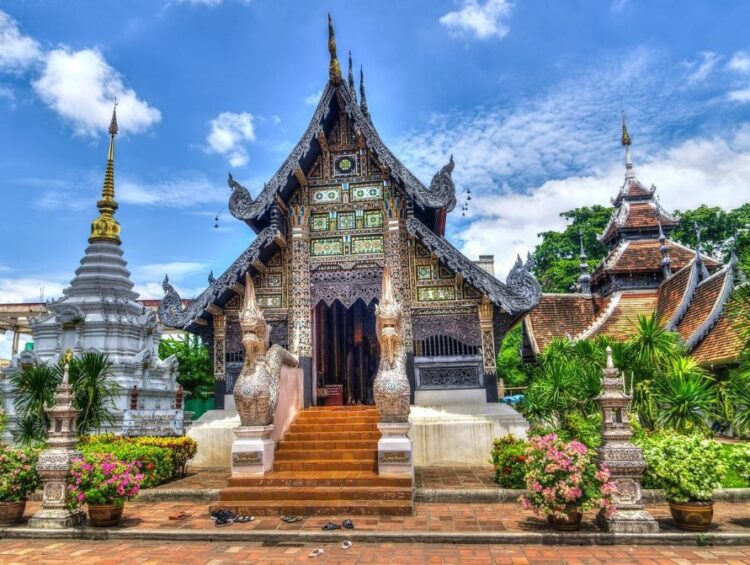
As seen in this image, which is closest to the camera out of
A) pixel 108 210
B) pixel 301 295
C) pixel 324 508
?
pixel 324 508

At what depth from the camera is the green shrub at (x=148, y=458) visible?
8.72 metres

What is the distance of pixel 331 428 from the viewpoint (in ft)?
32.2

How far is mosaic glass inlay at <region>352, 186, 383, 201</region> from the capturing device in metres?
12.0

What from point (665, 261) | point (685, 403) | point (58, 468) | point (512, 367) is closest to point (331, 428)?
point (58, 468)

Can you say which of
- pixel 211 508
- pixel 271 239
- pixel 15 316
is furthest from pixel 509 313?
pixel 15 316

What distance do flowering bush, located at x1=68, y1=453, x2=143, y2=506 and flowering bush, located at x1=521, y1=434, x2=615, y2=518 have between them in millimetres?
4862

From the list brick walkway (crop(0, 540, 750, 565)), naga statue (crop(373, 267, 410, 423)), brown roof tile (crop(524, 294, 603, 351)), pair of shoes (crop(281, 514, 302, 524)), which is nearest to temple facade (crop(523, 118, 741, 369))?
brown roof tile (crop(524, 294, 603, 351))

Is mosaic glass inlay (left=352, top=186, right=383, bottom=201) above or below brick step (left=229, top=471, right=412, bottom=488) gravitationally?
above

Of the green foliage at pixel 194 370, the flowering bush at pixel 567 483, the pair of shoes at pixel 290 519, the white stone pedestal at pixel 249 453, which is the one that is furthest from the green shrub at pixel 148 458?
the green foliage at pixel 194 370

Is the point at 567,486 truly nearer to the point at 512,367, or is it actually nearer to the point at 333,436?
the point at 333,436

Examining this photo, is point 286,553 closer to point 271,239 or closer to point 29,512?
point 29,512

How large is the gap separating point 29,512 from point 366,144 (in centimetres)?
891

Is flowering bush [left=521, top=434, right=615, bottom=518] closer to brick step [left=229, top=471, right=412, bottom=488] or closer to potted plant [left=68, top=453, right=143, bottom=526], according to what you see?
brick step [left=229, top=471, right=412, bottom=488]

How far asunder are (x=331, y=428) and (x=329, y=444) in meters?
0.60
